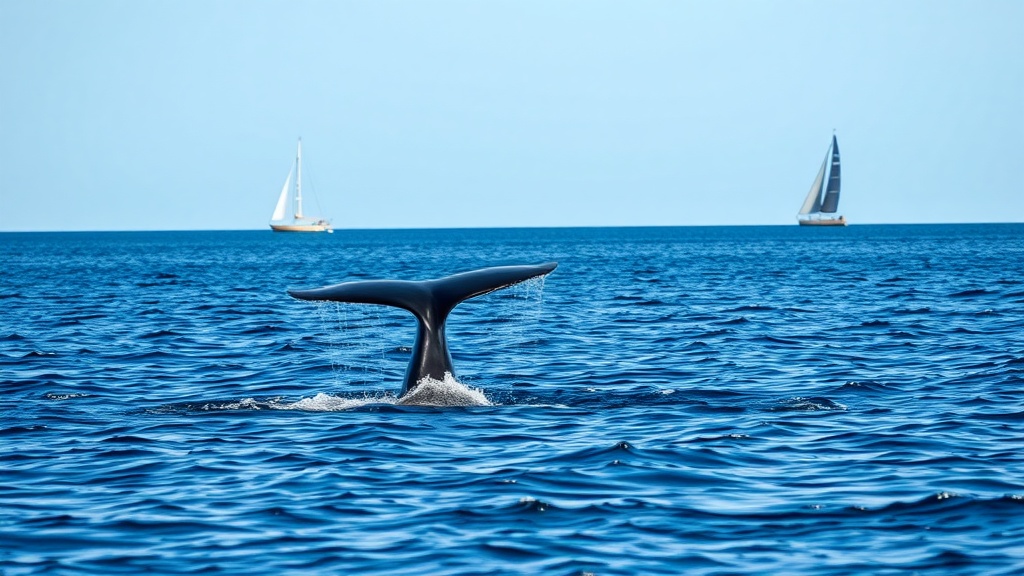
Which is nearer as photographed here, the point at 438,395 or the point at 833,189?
the point at 438,395

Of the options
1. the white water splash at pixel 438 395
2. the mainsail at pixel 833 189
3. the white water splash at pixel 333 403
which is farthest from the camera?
the mainsail at pixel 833 189

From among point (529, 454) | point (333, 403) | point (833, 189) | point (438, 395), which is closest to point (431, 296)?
point (438, 395)

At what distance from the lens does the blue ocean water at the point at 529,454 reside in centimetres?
750

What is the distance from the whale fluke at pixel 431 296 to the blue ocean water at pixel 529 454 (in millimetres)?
547

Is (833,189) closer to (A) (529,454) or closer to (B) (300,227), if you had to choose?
(B) (300,227)

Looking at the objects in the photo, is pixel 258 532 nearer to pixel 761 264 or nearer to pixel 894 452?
pixel 894 452

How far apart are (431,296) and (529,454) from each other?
273cm

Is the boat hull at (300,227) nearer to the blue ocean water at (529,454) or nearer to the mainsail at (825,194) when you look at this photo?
the mainsail at (825,194)

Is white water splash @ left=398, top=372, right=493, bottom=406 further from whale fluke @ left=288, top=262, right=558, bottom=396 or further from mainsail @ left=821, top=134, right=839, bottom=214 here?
mainsail @ left=821, top=134, right=839, bottom=214

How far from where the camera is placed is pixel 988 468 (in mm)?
9594

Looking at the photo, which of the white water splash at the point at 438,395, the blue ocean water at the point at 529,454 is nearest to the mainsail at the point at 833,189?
the blue ocean water at the point at 529,454

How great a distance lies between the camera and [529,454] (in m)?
10.3

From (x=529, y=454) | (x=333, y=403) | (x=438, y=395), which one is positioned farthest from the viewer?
(x=333, y=403)

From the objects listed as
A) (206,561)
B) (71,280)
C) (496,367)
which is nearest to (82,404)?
(496,367)
